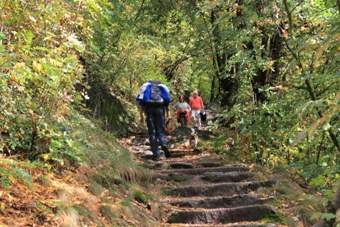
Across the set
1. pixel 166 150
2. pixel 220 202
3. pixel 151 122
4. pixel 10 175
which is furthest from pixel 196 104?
pixel 10 175

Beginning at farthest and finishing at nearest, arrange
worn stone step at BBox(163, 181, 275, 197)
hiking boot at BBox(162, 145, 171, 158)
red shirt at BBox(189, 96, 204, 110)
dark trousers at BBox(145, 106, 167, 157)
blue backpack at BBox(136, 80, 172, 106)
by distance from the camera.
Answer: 1. red shirt at BBox(189, 96, 204, 110)
2. hiking boot at BBox(162, 145, 171, 158)
3. dark trousers at BBox(145, 106, 167, 157)
4. blue backpack at BBox(136, 80, 172, 106)
5. worn stone step at BBox(163, 181, 275, 197)

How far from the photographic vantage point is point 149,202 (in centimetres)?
593

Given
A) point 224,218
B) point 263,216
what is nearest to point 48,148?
point 224,218

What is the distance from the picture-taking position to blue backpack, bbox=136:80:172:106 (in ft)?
28.2

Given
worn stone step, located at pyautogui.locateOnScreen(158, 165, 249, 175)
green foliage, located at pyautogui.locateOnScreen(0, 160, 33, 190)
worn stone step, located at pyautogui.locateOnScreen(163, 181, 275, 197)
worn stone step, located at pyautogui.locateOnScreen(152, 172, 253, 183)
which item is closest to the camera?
green foliage, located at pyautogui.locateOnScreen(0, 160, 33, 190)

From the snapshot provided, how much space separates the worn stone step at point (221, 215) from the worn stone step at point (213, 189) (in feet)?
3.04

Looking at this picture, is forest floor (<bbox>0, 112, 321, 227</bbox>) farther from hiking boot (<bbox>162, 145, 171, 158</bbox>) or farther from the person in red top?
the person in red top

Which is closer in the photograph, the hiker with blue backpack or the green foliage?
the green foliage

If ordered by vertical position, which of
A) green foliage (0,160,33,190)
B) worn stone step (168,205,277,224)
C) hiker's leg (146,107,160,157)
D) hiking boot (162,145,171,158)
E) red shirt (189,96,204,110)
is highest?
red shirt (189,96,204,110)

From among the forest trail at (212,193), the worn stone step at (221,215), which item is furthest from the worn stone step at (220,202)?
the worn stone step at (221,215)

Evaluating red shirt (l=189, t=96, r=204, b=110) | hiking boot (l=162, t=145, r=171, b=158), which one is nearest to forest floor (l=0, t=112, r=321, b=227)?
hiking boot (l=162, t=145, r=171, b=158)

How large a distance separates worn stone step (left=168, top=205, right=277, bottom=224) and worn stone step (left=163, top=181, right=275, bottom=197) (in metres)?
0.93

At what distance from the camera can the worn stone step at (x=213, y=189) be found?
6.77 meters

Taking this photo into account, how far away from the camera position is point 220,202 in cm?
629
